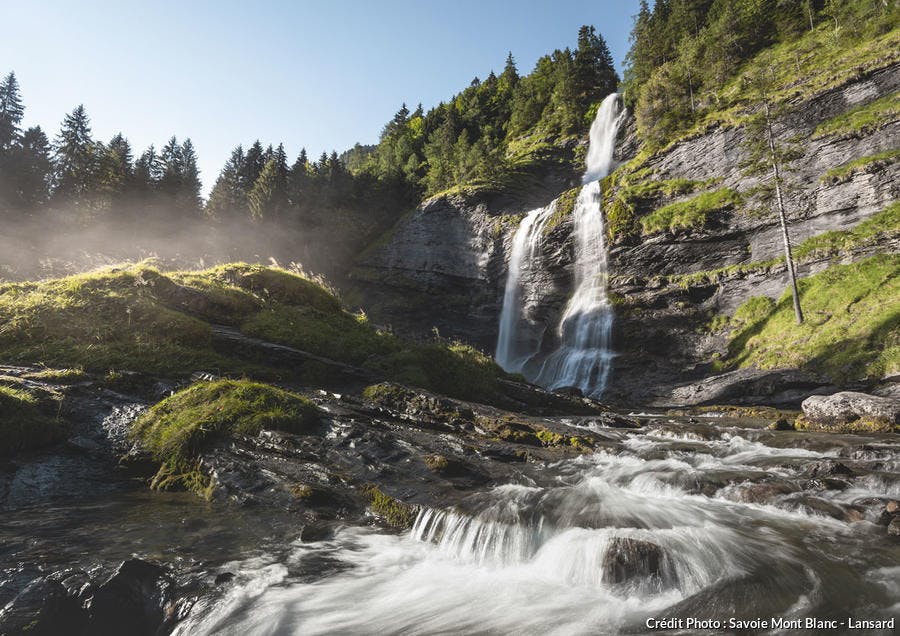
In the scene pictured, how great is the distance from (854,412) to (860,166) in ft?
65.0

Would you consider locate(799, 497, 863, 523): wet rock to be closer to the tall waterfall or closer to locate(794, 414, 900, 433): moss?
locate(794, 414, 900, 433): moss

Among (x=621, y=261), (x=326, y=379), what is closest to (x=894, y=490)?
(x=326, y=379)

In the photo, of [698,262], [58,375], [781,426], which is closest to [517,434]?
[781,426]

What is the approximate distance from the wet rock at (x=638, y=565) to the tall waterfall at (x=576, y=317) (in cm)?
2215

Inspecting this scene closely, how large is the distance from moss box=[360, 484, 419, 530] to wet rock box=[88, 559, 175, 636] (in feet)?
6.84

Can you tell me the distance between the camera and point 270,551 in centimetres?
387

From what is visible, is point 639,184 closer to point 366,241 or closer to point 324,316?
point 324,316

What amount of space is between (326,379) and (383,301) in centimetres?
3344

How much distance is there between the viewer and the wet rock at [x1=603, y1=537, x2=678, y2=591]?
3.51 meters

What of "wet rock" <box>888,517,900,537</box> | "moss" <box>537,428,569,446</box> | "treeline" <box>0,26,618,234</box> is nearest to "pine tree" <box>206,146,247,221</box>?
"treeline" <box>0,26,618,234</box>

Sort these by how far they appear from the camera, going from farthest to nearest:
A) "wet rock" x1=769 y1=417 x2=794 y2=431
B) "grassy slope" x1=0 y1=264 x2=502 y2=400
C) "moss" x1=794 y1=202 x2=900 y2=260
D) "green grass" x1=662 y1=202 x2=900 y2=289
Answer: "green grass" x1=662 y1=202 x2=900 y2=289 < "moss" x1=794 y1=202 x2=900 y2=260 < "wet rock" x1=769 y1=417 x2=794 y2=431 < "grassy slope" x1=0 y1=264 x2=502 y2=400

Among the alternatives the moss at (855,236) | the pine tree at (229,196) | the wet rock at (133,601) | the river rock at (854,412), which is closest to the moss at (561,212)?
the moss at (855,236)

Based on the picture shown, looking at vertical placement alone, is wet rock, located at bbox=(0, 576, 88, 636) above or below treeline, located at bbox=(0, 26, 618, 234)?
below

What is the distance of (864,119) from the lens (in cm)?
2309
